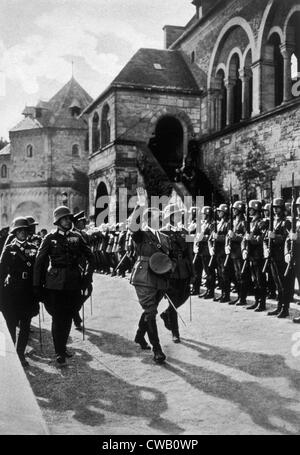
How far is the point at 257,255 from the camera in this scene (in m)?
9.84

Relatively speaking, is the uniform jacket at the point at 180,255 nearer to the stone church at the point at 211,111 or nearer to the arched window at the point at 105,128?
the stone church at the point at 211,111

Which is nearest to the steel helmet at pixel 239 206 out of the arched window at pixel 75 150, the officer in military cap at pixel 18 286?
the officer in military cap at pixel 18 286

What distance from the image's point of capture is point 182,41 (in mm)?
25516

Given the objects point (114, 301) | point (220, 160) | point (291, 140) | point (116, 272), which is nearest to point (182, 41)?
point (220, 160)

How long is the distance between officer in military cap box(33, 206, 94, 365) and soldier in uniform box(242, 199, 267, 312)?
4109 mm

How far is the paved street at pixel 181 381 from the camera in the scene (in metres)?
4.37

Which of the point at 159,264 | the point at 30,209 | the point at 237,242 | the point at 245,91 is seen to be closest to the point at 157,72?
the point at 245,91

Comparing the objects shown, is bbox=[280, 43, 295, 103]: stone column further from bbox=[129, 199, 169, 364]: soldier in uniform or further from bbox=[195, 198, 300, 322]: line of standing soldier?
bbox=[129, 199, 169, 364]: soldier in uniform

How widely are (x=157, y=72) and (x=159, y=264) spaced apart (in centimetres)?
1880

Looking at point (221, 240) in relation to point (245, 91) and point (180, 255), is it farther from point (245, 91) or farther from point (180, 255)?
point (245, 91)

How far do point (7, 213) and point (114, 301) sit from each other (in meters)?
36.8

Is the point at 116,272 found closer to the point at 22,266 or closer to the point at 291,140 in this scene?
the point at 291,140

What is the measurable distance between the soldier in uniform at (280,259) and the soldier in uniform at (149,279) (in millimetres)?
2889

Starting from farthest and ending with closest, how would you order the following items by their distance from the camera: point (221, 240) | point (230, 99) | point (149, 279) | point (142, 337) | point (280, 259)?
point (230, 99), point (221, 240), point (280, 259), point (142, 337), point (149, 279)
